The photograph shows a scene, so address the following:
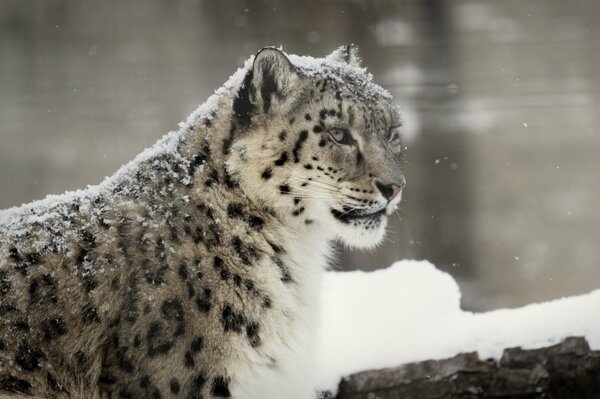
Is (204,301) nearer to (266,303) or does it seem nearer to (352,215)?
(266,303)

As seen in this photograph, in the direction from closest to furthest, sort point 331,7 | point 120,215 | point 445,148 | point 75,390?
1. point 75,390
2. point 120,215
3. point 445,148
4. point 331,7

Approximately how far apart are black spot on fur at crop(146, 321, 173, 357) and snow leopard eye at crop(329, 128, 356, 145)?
3.00ft

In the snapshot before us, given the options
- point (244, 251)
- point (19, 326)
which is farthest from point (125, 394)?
point (244, 251)

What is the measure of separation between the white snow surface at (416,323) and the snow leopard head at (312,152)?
496mm

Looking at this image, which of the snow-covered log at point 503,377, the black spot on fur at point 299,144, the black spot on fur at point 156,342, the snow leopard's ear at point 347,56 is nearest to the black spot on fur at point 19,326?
the black spot on fur at point 156,342

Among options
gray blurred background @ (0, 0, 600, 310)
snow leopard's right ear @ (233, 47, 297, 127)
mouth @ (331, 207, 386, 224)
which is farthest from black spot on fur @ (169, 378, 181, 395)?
gray blurred background @ (0, 0, 600, 310)

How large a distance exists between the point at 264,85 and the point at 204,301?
2.70 feet

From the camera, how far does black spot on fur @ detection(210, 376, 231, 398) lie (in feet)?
8.20

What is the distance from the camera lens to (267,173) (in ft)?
9.25

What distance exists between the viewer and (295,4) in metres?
7.03

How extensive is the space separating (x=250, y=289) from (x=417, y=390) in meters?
0.79

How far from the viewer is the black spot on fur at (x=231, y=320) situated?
2.58m

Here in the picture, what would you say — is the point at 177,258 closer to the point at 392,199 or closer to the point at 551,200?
the point at 392,199

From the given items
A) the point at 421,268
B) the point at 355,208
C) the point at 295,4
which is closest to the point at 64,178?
the point at 295,4
